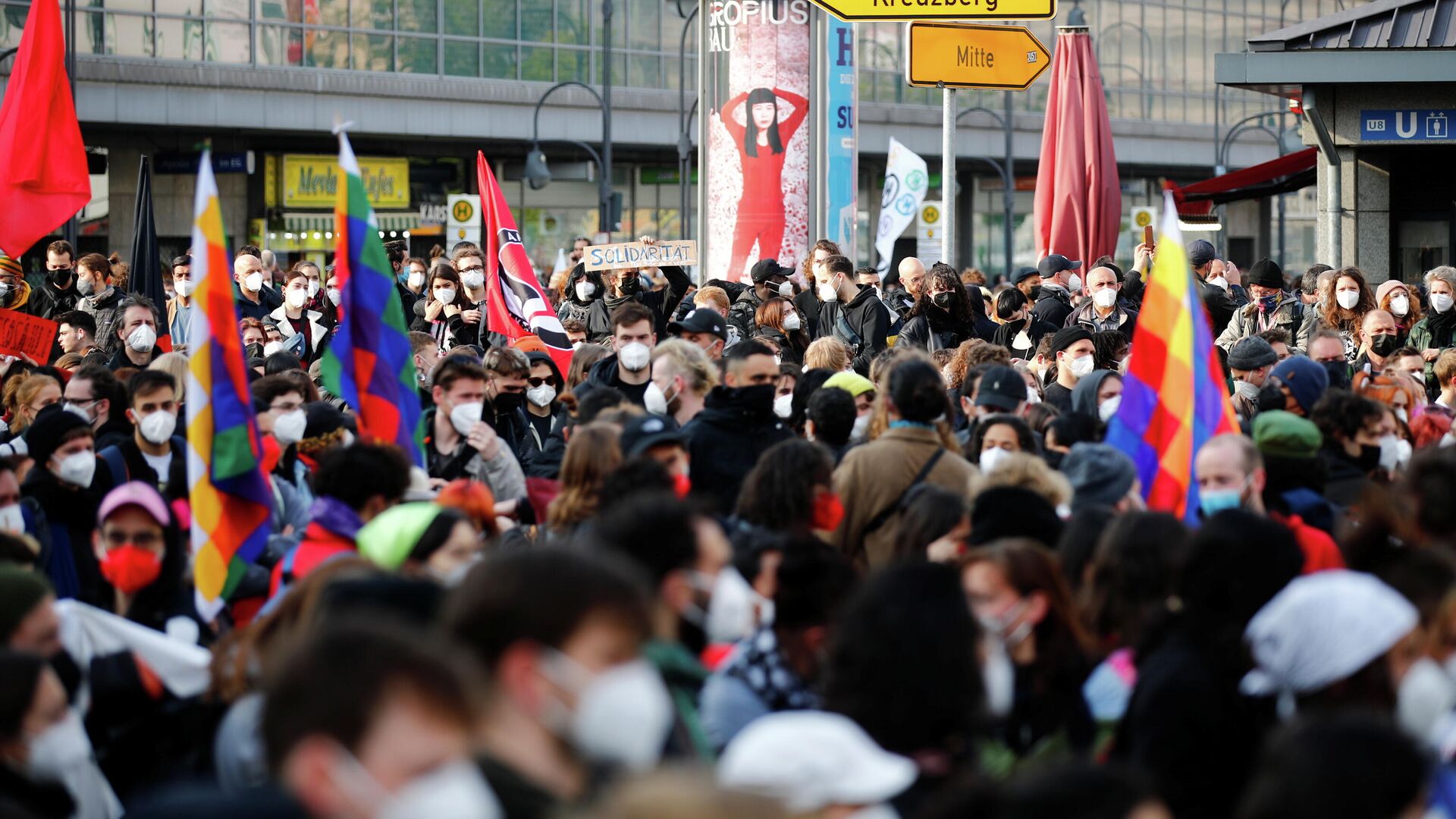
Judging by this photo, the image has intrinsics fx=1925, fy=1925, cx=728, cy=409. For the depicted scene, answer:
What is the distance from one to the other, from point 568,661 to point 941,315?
8.70m

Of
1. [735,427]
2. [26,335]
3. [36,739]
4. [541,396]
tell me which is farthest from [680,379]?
[36,739]

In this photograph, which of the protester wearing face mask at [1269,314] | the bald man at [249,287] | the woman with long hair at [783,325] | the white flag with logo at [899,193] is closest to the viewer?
the woman with long hair at [783,325]

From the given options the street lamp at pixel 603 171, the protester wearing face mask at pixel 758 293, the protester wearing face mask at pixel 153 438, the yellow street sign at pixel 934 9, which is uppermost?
the street lamp at pixel 603 171

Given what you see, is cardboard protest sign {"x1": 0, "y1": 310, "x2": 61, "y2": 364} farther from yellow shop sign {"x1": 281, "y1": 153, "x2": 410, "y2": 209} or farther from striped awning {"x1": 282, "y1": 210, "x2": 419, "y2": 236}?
yellow shop sign {"x1": 281, "y1": 153, "x2": 410, "y2": 209}

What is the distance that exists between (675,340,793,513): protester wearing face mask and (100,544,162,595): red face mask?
2.18 m

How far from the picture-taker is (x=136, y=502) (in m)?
5.60

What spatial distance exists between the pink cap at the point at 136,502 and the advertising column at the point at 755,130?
32.0 feet

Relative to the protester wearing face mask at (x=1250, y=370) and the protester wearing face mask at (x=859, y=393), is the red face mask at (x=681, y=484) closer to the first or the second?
the protester wearing face mask at (x=859, y=393)

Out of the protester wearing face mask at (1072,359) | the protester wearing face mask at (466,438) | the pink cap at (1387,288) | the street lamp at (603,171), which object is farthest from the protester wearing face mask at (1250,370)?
the street lamp at (603,171)

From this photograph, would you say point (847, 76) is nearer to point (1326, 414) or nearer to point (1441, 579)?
point (1326, 414)

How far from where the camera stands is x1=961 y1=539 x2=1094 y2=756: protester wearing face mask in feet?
14.0

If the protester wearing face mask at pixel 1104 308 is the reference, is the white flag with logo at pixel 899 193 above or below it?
above

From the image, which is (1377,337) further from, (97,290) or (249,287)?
(97,290)

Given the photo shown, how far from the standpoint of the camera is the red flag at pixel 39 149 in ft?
37.7
